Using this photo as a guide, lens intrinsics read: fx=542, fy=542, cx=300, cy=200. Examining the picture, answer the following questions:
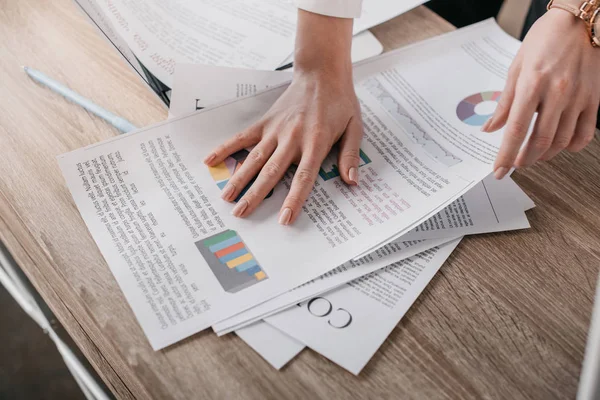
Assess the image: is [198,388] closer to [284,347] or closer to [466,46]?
[284,347]

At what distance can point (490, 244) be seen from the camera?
569 millimetres

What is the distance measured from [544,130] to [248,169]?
320 millimetres

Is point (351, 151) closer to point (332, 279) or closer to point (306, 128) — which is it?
point (306, 128)

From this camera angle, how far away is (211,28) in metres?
0.80

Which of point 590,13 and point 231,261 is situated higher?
point 590,13

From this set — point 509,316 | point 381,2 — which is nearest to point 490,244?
point 509,316

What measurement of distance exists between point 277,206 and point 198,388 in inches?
8.2

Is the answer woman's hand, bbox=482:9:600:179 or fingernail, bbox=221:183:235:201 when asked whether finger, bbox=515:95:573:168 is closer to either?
woman's hand, bbox=482:9:600:179

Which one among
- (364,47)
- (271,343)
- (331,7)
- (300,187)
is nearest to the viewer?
(271,343)

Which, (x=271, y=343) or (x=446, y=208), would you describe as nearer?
(x=271, y=343)

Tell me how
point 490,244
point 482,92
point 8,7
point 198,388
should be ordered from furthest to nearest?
1. point 8,7
2. point 482,92
3. point 490,244
4. point 198,388

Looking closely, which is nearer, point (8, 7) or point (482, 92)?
point (482, 92)

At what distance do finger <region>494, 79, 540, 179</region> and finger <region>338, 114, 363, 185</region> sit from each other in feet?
0.50

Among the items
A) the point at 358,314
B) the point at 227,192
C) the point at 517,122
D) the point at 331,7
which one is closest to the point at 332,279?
the point at 358,314
